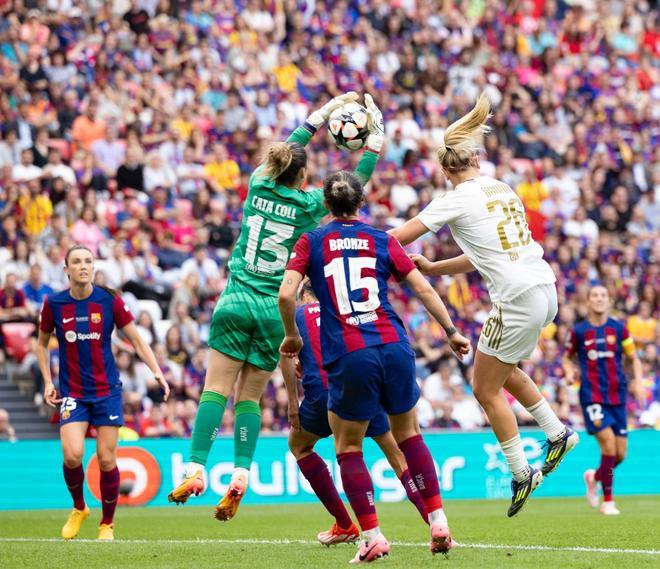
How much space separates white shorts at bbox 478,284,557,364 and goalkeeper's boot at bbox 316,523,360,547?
6.12 feet

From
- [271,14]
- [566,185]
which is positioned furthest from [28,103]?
[566,185]

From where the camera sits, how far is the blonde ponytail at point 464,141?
9.15 metres

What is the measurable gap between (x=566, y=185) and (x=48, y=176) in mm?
9784

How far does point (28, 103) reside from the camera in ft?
67.9

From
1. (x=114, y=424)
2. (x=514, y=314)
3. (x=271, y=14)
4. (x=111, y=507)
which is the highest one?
(x=271, y=14)

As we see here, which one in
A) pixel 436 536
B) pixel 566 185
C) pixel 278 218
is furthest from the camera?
pixel 566 185

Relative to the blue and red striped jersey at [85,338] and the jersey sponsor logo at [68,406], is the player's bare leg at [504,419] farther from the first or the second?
the jersey sponsor logo at [68,406]

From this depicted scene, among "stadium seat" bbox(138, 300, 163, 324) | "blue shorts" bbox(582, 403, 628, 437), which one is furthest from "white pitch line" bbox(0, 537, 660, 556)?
"stadium seat" bbox(138, 300, 163, 324)

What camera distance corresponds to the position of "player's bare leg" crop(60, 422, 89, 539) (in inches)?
439

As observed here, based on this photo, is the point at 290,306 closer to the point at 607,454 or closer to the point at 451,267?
the point at 451,267

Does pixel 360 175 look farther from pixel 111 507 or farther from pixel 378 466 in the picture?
pixel 378 466

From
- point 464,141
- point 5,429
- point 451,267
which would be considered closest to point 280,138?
point 5,429

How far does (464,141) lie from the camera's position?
30.1 feet

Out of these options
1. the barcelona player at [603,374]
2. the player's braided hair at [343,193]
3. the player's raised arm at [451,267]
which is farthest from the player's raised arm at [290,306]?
the barcelona player at [603,374]
